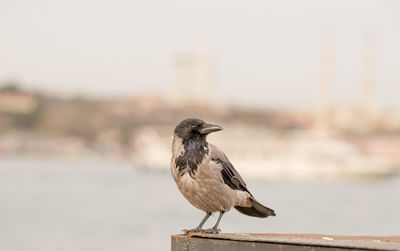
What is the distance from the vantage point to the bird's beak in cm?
307

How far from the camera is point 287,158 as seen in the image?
5641cm

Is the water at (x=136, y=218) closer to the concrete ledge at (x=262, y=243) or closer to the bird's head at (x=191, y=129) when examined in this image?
the bird's head at (x=191, y=129)

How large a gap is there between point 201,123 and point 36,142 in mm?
109786

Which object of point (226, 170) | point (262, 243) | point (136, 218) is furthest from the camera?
point (136, 218)

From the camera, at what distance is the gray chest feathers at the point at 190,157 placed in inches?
122

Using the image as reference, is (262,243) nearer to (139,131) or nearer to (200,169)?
(200,169)

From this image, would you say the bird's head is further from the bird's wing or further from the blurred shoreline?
the blurred shoreline

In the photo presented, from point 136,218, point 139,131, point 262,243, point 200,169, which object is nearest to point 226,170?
point 200,169

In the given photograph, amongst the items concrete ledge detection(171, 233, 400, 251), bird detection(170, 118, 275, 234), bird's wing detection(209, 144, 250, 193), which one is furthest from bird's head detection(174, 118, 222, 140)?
concrete ledge detection(171, 233, 400, 251)

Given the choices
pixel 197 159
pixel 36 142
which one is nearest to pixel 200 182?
pixel 197 159

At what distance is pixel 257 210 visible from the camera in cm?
332

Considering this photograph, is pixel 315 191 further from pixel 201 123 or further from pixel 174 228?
pixel 201 123

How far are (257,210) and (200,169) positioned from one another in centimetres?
41

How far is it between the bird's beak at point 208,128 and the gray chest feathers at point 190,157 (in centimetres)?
7
